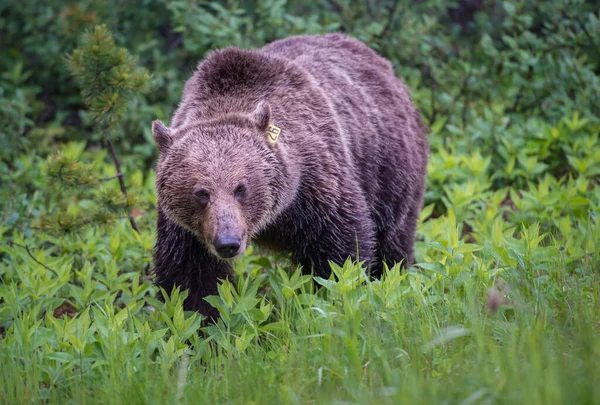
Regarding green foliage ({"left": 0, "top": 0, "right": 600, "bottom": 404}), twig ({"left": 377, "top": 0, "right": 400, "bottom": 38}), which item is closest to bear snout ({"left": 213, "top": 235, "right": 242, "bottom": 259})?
green foliage ({"left": 0, "top": 0, "right": 600, "bottom": 404})

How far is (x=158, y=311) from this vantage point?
4.84 m

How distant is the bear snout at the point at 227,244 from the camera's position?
4293 mm

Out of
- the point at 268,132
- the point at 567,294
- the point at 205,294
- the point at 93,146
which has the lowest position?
the point at 93,146

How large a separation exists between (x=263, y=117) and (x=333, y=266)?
1006mm

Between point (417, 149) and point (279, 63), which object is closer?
point (279, 63)

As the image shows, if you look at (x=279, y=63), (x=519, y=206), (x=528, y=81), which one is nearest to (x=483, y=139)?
(x=528, y=81)

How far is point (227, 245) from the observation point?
4.30 m

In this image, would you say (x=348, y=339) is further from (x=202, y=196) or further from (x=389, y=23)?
(x=389, y=23)

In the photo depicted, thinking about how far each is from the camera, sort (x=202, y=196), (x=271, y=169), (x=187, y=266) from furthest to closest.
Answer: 1. (x=187, y=266)
2. (x=271, y=169)
3. (x=202, y=196)

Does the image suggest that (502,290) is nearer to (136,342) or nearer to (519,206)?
(136,342)

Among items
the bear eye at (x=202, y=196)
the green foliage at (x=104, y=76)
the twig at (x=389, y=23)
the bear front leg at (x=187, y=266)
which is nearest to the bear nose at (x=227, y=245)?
the bear eye at (x=202, y=196)

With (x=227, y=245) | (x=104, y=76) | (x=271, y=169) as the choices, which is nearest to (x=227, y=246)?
(x=227, y=245)

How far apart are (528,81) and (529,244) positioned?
4.31 metres

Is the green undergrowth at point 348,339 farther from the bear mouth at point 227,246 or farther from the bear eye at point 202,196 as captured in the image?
the bear eye at point 202,196
